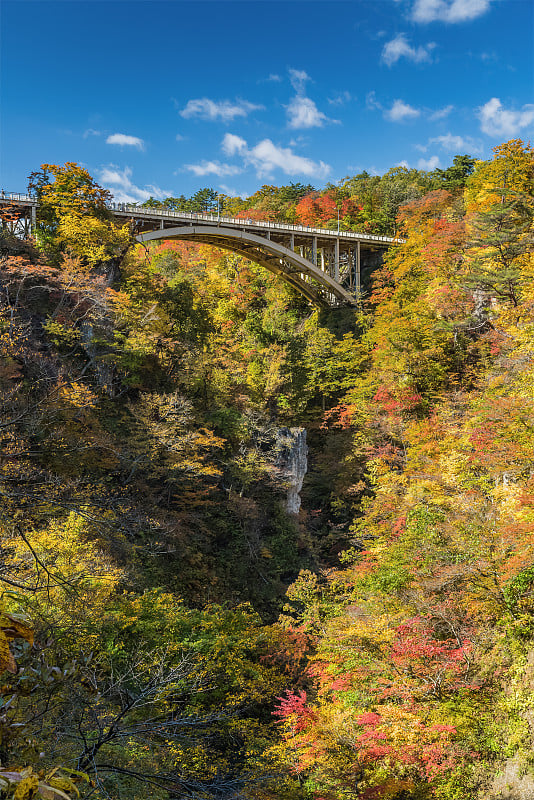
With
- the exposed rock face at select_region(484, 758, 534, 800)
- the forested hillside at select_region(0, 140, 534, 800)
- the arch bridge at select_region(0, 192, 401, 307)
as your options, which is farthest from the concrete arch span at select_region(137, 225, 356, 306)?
the exposed rock face at select_region(484, 758, 534, 800)

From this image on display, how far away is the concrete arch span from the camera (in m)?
23.1

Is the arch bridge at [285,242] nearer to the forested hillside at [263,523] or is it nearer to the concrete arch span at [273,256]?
the concrete arch span at [273,256]

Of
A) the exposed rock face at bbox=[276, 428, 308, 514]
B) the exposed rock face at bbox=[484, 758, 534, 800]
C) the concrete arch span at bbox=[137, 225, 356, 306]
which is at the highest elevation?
the concrete arch span at bbox=[137, 225, 356, 306]

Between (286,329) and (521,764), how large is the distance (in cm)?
1809

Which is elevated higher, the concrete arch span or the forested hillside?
the concrete arch span

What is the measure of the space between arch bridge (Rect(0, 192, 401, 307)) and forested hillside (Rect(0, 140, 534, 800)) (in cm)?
251

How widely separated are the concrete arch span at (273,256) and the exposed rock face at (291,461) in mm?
10374

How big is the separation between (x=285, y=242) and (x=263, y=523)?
17.3 meters

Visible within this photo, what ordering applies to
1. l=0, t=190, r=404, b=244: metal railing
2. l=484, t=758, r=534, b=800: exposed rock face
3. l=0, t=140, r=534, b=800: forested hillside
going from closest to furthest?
l=0, t=140, r=534, b=800: forested hillside → l=484, t=758, r=534, b=800: exposed rock face → l=0, t=190, r=404, b=244: metal railing

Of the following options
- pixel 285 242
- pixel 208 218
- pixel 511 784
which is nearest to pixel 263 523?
pixel 511 784

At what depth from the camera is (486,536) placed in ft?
30.4

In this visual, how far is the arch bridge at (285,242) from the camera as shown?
22.0 m

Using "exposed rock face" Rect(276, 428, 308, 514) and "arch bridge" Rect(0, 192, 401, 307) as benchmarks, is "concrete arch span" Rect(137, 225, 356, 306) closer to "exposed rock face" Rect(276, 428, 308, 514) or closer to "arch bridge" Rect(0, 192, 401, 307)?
"arch bridge" Rect(0, 192, 401, 307)

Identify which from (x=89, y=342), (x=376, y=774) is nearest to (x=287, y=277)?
(x=89, y=342)
